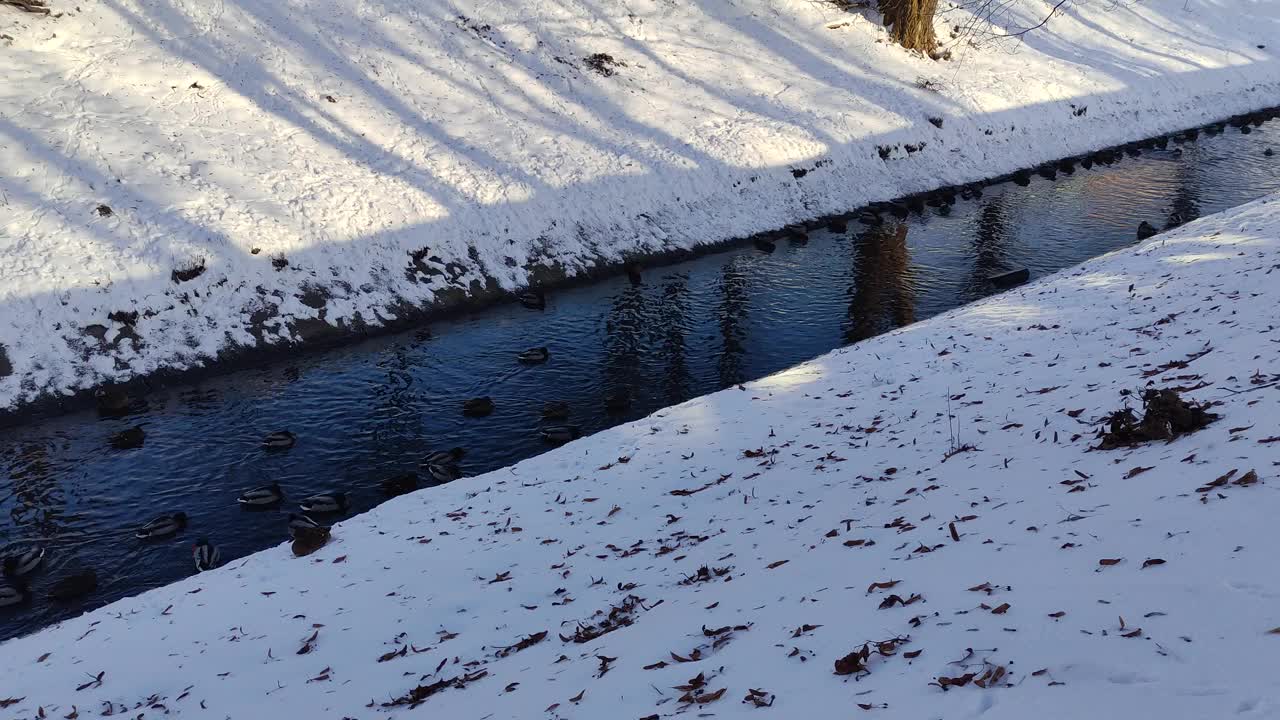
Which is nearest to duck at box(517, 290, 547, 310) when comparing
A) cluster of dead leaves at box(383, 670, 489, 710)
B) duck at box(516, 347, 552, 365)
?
duck at box(516, 347, 552, 365)

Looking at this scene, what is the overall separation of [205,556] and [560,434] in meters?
6.63

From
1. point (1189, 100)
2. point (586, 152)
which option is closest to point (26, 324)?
point (586, 152)

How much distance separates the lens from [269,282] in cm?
2278

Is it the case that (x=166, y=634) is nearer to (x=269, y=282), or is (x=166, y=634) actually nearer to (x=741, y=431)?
(x=741, y=431)

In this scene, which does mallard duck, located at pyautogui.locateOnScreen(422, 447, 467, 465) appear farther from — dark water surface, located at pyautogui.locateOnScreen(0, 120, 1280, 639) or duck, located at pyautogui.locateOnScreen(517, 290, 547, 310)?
duck, located at pyautogui.locateOnScreen(517, 290, 547, 310)

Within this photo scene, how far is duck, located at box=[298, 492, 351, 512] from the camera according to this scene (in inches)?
578

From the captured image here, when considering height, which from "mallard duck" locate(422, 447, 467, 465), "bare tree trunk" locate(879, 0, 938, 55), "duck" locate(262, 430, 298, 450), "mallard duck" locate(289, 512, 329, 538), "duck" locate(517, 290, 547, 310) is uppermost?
"bare tree trunk" locate(879, 0, 938, 55)

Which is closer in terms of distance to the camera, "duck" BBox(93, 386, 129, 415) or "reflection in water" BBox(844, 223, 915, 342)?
"duck" BBox(93, 386, 129, 415)

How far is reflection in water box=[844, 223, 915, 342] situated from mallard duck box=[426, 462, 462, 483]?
10.4 metres

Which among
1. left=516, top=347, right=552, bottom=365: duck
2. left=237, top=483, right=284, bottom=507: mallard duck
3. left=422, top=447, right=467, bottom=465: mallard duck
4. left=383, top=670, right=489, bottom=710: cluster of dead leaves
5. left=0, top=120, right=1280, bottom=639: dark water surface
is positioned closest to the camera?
left=383, top=670, right=489, bottom=710: cluster of dead leaves

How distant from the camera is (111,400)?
1908cm

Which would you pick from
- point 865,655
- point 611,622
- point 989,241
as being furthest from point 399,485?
point 989,241

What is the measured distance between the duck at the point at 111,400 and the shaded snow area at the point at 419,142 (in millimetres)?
372

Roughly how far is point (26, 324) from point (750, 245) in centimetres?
2081
